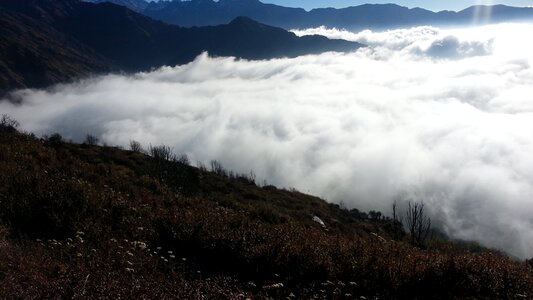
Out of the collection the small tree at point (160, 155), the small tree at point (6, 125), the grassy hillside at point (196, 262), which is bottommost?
the small tree at point (160, 155)

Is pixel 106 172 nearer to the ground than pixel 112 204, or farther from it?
nearer to the ground

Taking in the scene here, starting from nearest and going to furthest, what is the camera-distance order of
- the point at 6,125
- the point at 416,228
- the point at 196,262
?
the point at 196,262, the point at 416,228, the point at 6,125

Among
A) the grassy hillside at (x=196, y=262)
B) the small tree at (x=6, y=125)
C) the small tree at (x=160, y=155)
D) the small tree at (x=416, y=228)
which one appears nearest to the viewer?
the grassy hillside at (x=196, y=262)

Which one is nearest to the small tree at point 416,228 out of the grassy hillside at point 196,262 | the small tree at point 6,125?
the grassy hillside at point 196,262

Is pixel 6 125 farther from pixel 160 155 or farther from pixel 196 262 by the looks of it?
pixel 196 262

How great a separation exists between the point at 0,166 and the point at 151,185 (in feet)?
15.7

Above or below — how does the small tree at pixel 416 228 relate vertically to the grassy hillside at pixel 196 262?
below

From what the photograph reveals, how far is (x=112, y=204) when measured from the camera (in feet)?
32.9

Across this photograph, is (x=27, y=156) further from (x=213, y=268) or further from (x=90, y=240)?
(x=213, y=268)

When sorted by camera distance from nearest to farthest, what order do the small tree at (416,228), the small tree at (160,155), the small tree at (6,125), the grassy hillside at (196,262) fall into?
1. the grassy hillside at (196,262)
2. the small tree at (416,228)
3. the small tree at (6,125)
4. the small tree at (160,155)

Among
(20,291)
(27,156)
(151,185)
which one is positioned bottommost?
(151,185)

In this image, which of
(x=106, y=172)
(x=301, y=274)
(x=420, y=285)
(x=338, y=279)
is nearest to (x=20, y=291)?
(x=301, y=274)

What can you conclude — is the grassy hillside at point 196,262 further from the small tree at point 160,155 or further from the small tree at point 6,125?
the small tree at point 160,155

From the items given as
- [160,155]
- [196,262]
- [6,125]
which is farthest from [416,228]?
[6,125]
